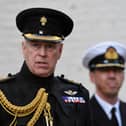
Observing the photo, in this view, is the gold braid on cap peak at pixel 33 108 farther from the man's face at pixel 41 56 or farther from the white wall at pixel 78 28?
the white wall at pixel 78 28

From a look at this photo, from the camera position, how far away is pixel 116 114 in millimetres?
3900

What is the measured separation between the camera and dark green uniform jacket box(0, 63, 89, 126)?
10.3 feet

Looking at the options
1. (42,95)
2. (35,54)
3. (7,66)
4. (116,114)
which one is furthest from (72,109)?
(7,66)

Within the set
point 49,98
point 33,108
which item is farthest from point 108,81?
point 33,108

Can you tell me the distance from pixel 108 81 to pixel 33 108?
2.72 feet

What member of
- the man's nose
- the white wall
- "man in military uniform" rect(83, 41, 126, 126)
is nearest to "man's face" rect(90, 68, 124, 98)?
"man in military uniform" rect(83, 41, 126, 126)

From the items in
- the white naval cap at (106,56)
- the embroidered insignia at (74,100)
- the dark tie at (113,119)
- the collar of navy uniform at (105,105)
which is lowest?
the dark tie at (113,119)

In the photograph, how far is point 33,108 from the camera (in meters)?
3.17

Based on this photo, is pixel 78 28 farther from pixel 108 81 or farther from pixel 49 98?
pixel 49 98

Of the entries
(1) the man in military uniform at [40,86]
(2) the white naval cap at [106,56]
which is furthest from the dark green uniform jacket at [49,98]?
(2) the white naval cap at [106,56]

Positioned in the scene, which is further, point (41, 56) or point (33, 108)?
point (33, 108)

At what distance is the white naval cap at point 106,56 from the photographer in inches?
159

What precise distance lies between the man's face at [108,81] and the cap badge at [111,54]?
0.13 metres

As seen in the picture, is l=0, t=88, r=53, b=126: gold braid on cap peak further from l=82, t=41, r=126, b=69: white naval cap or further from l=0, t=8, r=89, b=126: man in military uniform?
l=82, t=41, r=126, b=69: white naval cap
